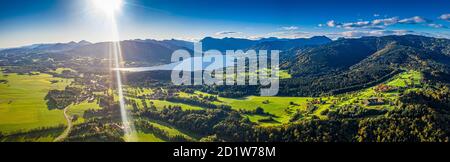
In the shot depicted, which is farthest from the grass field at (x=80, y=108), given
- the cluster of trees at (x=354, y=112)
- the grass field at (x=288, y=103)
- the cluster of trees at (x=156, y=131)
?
the cluster of trees at (x=354, y=112)

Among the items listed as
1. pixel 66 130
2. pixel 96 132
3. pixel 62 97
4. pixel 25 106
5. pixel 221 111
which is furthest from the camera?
pixel 62 97

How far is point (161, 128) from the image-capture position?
159ft

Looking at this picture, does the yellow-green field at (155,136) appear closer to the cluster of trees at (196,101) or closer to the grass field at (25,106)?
the grass field at (25,106)

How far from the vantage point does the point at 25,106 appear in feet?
184

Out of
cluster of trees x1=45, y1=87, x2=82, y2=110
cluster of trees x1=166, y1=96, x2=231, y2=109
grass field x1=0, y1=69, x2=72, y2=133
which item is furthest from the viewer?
cluster of trees x1=166, y1=96, x2=231, y2=109

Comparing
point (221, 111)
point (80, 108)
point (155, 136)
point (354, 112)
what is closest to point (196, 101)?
point (221, 111)

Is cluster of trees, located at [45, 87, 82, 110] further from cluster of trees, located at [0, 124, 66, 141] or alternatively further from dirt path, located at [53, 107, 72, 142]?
cluster of trees, located at [0, 124, 66, 141]

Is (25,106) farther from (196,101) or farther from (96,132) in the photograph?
(196,101)

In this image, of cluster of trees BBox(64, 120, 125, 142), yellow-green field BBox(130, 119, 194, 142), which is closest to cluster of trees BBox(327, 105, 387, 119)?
yellow-green field BBox(130, 119, 194, 142)

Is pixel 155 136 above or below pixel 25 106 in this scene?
below

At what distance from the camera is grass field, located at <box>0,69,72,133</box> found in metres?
45.3
